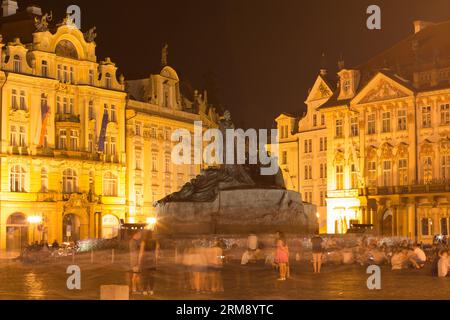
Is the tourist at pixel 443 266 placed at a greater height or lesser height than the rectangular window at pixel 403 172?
lesser

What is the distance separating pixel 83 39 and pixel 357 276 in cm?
4519

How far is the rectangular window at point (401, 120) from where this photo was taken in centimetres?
6531

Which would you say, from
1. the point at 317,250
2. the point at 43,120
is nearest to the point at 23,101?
the point at 43,120

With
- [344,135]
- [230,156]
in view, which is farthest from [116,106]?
[230,156]

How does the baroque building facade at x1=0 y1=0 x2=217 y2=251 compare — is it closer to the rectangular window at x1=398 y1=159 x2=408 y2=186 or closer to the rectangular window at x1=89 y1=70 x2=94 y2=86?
the rectangular window at x1=89 y1=70 x2=94 y2=86

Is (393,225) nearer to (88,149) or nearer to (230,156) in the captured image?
(88,149)

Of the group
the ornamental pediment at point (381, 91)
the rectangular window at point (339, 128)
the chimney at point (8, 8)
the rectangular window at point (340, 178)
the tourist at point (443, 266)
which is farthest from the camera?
the chimney at point (8, 8)

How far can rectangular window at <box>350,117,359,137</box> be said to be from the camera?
225 ft

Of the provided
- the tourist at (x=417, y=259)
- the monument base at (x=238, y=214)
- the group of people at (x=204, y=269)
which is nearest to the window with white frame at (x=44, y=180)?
the monument base at (x=238, y=214)

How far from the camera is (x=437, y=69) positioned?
6372cm

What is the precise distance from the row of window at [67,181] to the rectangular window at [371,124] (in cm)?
1870

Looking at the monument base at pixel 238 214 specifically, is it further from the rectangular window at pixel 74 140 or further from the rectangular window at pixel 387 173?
the rectangular window at pixel 74 140

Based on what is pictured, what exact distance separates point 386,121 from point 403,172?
4.02 meters

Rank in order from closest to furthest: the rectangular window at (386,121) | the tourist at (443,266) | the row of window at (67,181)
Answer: the tourist at (443,266)
the row of window at (67,181)
the rectangular window at (386,121)
